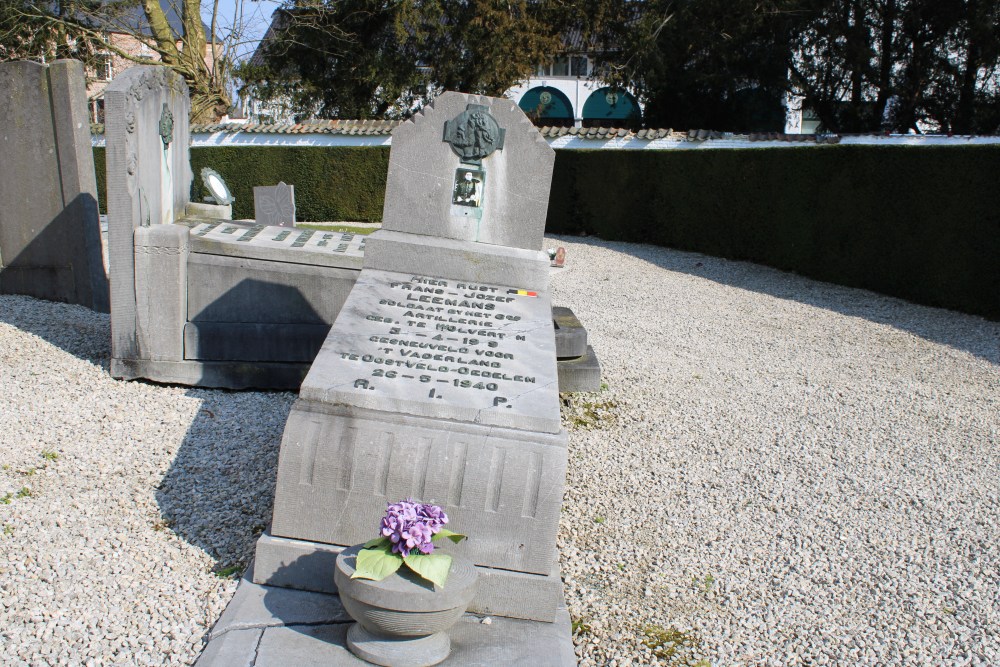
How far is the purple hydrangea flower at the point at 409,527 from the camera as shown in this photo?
2.78m

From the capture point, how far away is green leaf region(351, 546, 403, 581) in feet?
8.88

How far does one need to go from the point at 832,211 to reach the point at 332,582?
1053 cm

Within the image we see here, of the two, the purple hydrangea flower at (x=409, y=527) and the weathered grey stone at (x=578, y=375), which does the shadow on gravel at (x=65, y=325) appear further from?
the purple hydrangea flower at (x=409, y=527)

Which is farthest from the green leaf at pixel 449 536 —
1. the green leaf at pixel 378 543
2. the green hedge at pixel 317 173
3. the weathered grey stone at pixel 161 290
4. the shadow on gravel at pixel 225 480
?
the green hedge at pixel 317 173

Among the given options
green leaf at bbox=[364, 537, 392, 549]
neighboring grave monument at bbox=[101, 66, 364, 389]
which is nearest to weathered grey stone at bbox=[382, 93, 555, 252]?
neighboring grave monument at bbox=[101, 66, 364, 389]

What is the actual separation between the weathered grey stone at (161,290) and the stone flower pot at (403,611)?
3.38 meters

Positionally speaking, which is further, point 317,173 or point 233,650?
point 317,173

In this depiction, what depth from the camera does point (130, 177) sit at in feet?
18.2

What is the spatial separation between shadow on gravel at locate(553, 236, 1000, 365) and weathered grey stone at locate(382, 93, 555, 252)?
5.24 m

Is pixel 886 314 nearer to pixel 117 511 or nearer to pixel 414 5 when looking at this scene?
pixel 117 511

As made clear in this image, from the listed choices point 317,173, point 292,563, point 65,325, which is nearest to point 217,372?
point 65,325

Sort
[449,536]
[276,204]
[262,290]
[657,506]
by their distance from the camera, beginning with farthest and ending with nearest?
1. [276,204]
2. [262,290]
3. [657,506]
4. [449,536]

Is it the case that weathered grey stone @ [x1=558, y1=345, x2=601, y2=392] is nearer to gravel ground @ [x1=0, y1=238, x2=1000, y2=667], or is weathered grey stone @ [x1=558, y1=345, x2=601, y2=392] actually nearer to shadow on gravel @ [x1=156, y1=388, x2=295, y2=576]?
gravel ground @ [x1=0, y1=238, x2=1000, y2=667]

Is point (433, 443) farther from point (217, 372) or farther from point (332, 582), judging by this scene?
point (217, 372)
